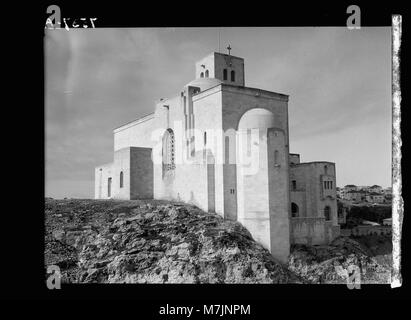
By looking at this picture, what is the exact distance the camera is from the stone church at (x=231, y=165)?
23.8 metres

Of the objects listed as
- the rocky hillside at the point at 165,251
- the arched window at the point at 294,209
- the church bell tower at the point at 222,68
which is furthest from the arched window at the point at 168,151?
the arched window at the point at 294,209

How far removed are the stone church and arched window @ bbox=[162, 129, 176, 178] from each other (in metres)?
0.07

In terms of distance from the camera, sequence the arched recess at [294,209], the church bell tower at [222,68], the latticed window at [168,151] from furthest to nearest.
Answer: the arched recess at [294,209]
the church bell tower at [222,68]
the latticed window at [168,151]

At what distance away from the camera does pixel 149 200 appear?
28703 mm

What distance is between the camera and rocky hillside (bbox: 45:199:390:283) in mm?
20484

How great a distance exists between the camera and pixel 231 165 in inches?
981

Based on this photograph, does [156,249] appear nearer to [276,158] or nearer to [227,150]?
[227,150]

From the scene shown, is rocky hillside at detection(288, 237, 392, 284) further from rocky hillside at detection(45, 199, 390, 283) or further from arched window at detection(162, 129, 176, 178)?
arched window at detection(162, 129, 176, 178)

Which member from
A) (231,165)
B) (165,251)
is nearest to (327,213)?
(231,165)

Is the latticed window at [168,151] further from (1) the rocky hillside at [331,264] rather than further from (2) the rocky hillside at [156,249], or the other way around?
(1) the rocky hillside at [331,264]

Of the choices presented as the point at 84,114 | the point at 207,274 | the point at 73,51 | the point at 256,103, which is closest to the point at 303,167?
the point at 256,103

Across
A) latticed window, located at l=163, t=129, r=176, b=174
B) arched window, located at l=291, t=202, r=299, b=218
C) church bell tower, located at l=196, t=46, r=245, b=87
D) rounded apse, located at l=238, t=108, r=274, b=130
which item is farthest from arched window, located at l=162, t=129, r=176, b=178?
arched window, located at l=291, t=202, r=299, b=218

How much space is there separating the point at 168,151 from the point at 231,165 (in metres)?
6.21
